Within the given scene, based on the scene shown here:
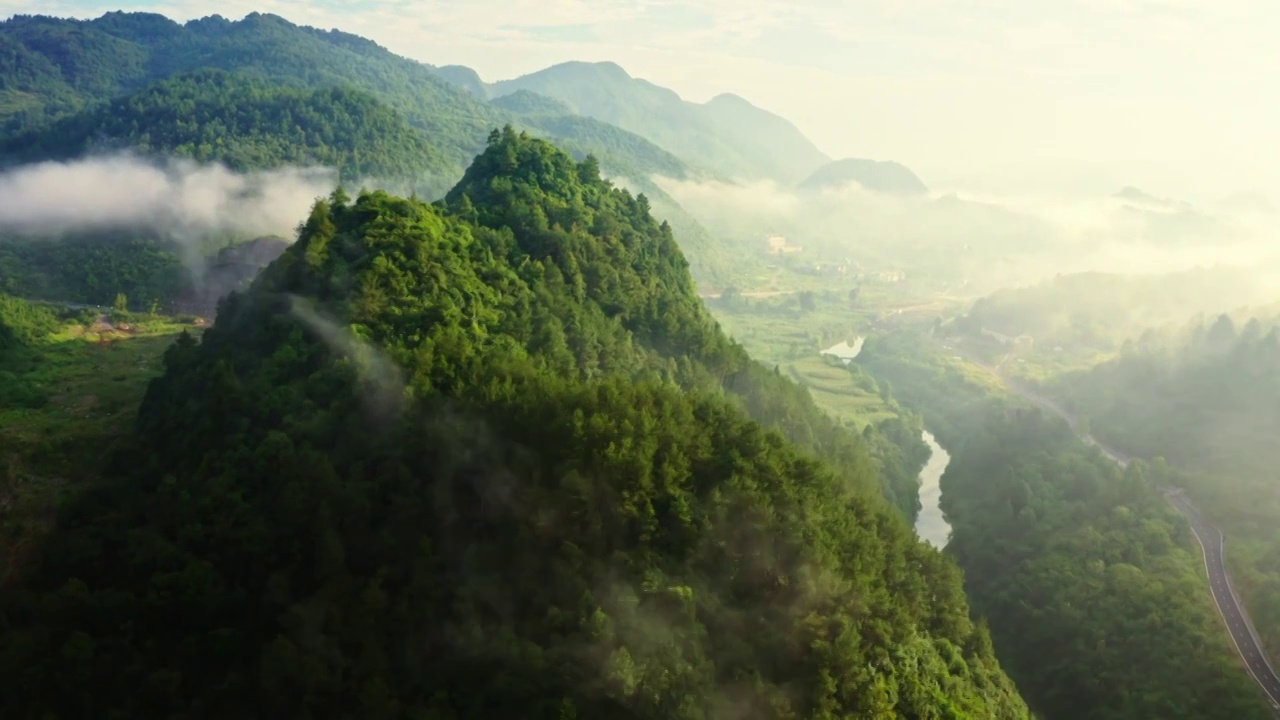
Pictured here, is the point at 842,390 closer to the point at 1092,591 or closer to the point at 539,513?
the point at 1092,591

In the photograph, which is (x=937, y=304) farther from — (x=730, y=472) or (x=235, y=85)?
(x=730, y=472)

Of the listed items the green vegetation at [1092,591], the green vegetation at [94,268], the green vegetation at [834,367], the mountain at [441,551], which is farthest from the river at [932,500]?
the green vegetation at [94,268]

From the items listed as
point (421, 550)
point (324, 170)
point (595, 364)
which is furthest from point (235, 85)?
point (421, 550)

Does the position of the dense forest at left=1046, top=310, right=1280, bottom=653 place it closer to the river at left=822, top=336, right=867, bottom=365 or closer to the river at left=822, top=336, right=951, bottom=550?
the river at left=822, top=336, right=951, bottom=550

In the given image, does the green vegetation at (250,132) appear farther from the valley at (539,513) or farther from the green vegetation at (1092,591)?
the green vegetation at (1092,591)

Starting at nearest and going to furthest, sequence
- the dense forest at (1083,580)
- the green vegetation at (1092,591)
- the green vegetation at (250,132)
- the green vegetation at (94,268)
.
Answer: the green vegetation at (1092,591)
the dense forest at (1083,580)
the green vegetation at (94,268)
the green vegetation at (250,132)

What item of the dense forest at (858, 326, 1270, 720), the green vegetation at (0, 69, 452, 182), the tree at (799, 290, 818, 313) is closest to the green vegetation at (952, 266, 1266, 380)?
the tree at (799, 290, 818, 313)
